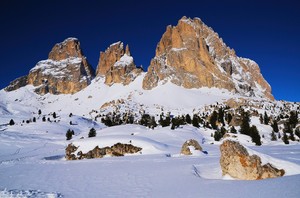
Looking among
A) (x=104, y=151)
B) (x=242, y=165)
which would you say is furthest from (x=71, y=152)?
(x=242, y=165)

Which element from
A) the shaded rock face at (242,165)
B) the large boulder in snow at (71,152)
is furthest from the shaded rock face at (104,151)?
the shaded rock face at (242,165)

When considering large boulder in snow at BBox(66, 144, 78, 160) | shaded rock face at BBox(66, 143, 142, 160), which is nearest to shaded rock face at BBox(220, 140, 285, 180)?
shaded rock face at BBox(66, 143, 142, 160)

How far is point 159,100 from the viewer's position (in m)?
192

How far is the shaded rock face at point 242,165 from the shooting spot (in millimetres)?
12648

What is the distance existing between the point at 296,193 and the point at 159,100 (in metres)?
184

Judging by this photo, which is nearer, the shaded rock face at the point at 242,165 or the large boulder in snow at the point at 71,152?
the shaded rock face at the point at 242,165

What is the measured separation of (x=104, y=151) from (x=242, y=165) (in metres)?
24.8

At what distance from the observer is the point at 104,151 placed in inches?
1400

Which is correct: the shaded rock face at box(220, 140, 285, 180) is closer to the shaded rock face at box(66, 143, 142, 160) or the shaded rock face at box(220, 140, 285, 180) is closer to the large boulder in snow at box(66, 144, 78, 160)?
the shaded rock face at box(66, 143, 142, 160)

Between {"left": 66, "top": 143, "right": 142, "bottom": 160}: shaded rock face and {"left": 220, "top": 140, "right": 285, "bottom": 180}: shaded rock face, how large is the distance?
74.0 feet

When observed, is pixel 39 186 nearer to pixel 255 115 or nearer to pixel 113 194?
pixel 113 194

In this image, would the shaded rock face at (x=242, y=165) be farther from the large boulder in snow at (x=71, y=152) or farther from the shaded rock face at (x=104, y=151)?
the large boulder in snow at (x=71, y=152)

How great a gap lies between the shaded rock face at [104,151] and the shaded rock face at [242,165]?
2257cm

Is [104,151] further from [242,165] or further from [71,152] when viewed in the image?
[242,165]
